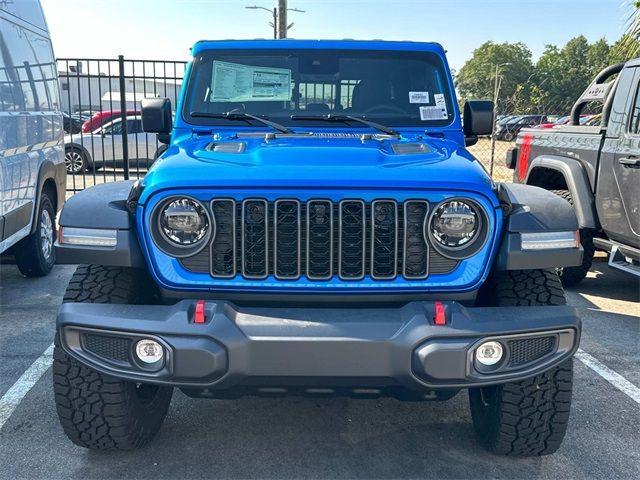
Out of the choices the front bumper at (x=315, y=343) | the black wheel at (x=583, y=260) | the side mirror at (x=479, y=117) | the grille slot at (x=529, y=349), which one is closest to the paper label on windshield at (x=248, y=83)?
the side mirror at (x=479, y=117)

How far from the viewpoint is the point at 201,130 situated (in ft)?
12.1

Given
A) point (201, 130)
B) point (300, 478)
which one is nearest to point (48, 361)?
point (201, 130)

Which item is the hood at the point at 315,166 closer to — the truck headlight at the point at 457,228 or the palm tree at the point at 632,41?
the truck headlight at the point at 457,228

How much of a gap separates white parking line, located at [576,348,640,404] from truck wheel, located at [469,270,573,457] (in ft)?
3.94

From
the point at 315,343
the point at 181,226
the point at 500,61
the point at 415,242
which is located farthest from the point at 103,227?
the point at 500,61

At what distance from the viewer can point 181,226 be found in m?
2.64

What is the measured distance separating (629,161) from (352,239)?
3.39 m

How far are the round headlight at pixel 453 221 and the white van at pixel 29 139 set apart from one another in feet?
12.0

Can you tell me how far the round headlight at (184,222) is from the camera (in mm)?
2623

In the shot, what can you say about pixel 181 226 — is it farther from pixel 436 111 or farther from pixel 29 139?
pixel 29 139

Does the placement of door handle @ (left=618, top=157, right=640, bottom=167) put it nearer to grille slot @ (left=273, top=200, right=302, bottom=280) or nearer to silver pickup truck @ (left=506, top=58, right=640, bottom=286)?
silver pickup truck @ (left=506, top=58, right=640, bottom=286)

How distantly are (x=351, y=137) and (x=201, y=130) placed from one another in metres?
0.90

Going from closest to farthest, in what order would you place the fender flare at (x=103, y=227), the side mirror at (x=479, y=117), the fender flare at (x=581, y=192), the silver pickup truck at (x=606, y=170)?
A: the fender flare at (x=103, y=227)
the side mirror at (x=479, y=117)
the silver pickup truck at (x=606, y=170)
the fender flare at (x=581, y=192)

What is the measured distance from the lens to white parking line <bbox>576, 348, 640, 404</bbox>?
153 inches
